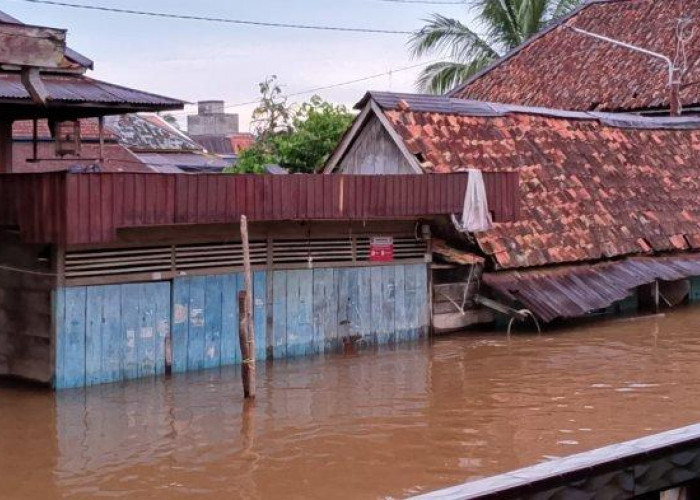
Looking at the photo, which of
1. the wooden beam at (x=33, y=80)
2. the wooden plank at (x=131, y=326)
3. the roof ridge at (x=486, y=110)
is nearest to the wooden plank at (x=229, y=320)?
the wooden plank at (x=131, y=326)

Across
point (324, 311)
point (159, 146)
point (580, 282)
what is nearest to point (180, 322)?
point (324, 311)

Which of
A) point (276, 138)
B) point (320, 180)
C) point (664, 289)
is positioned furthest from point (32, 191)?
point (276, 138)

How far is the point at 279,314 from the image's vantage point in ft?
45.3

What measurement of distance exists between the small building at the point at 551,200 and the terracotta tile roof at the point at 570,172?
3 cm

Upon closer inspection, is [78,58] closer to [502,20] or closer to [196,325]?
[196,325]

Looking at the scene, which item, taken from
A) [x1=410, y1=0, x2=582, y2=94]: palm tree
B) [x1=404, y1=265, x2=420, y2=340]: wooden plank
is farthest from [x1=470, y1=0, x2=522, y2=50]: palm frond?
→ [x1=404, y1=265, x2=420, y2=340]: wooden plank

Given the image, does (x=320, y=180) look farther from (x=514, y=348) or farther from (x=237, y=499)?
(x=237, y=499)

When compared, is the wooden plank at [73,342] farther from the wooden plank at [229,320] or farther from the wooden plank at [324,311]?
the wooden plank at [324,311]

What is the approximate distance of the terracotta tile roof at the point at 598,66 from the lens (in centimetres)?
2819

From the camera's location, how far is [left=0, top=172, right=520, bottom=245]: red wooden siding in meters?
11.3

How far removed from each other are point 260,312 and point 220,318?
2.16 ft

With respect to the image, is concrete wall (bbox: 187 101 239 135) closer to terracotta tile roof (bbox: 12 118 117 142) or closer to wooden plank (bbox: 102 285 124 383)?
terracotta tile roof (bbox: 12 118 117 142)

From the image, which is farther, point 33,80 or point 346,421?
point 346,421

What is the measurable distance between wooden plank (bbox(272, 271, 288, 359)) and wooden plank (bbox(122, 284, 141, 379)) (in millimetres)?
2143
